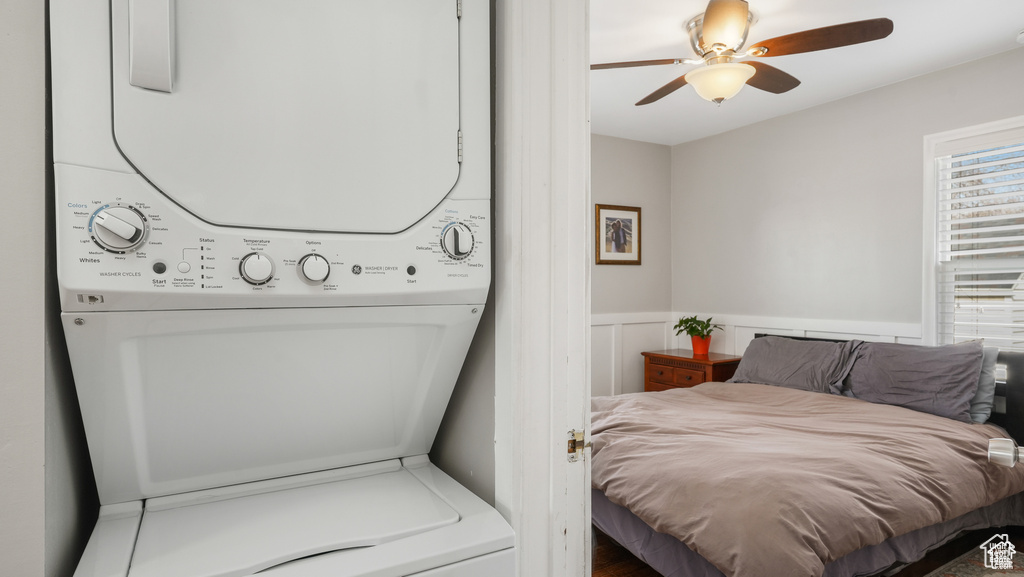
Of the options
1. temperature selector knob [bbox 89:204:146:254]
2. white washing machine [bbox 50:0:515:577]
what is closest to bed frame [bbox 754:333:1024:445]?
white washing machine [bbox 50:0:515:577]

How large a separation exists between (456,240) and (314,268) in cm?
22

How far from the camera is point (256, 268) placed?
71 cm

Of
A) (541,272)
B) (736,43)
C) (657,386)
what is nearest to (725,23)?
(736,43)

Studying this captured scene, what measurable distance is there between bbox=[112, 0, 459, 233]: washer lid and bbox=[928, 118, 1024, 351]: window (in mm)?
3521

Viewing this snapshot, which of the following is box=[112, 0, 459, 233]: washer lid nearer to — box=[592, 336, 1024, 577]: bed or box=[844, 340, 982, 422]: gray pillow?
box=[592, 336, 1024, 577]: bed

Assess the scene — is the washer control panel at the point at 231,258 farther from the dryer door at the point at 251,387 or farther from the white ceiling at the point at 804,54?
the white ceiling at the point at 804,54

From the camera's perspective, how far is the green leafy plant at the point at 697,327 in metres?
4.42

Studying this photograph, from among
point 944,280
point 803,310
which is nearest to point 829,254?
point 803,310

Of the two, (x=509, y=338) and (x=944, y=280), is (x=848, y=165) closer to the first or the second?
(x=944, y=280)

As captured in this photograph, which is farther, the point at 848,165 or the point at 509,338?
the point at 848,165

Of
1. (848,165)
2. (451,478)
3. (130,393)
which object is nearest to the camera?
(130,393)

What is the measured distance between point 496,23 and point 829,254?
3.70 metres

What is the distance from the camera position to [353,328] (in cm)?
85

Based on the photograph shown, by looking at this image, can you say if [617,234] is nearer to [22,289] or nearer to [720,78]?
[720,78]
